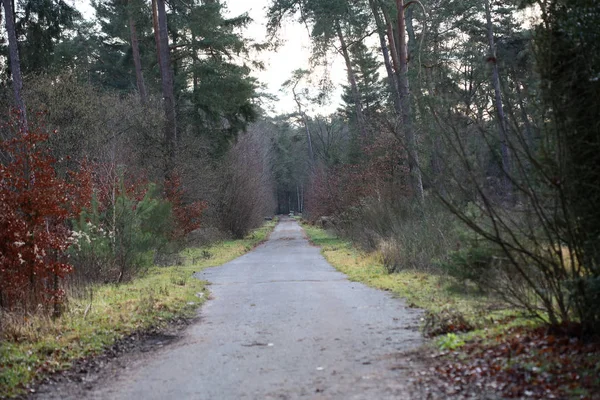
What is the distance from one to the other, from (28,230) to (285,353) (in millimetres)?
4321

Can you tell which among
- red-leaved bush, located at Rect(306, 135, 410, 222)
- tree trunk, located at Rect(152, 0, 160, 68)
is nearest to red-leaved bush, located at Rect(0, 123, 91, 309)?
red-leaved bush, located at Rect(306, 135, 410, 222)

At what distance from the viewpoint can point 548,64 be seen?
6410 millimetres

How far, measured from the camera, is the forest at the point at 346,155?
6426 mm

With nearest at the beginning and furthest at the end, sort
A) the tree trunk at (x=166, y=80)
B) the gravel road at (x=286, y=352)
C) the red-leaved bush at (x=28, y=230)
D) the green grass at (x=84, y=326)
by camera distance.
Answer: the gravel road at (x=286, y=352)
the green grass at (x=84, y=326)
the red-leaved bush at (x=28, y=230)
the tree trunk at (x=166, y=80)

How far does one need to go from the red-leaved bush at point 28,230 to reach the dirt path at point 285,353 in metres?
2.39

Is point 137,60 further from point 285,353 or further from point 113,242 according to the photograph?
point 285,353

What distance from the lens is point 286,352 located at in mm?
7730

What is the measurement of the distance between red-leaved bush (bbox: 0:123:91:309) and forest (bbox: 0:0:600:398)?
31 millimetres

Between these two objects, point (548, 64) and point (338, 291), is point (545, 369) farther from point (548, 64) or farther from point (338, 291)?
→ point (338, 291)

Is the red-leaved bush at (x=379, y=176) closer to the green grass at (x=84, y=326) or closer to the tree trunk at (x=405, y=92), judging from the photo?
the tree trunk at (x=405, y=92)

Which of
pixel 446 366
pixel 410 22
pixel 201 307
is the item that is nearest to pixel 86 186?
pixel 201 307

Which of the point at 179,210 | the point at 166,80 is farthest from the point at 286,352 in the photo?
the point at 166,80

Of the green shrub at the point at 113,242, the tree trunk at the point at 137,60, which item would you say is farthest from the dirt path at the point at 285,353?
the tree trunk at the point at 137,60

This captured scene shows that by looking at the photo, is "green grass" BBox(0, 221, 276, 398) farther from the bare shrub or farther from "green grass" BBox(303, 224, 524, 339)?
the bare shrub
